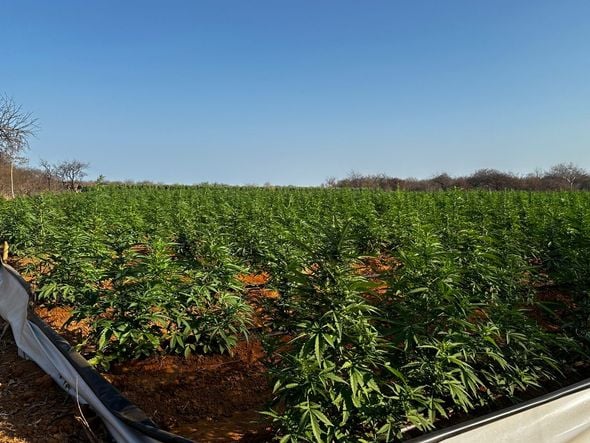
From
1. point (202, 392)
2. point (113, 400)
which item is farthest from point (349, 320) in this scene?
point (202, 392)

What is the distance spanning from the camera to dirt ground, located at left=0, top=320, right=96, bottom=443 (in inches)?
120

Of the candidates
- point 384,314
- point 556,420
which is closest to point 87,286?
point 384,314

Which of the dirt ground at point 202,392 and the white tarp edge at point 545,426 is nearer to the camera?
the white tarp edge at point 545,426

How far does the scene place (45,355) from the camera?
3850mm

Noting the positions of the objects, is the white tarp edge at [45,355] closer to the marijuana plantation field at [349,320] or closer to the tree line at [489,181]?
the marijuana plantation field at [349,320]

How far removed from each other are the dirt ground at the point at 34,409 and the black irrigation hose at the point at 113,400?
274 mm

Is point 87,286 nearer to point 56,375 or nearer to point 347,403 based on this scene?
point 56,375

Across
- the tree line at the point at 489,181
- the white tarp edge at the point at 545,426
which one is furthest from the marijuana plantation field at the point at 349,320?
the tree line at the point at 489,181

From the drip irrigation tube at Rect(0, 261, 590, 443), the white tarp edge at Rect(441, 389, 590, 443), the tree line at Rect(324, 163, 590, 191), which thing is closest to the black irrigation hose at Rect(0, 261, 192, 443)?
the drip irrigation tube at Rect(0, 261, 590, 443)

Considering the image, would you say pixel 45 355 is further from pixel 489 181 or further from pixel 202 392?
pixel 489 181

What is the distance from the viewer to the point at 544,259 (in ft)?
20.7

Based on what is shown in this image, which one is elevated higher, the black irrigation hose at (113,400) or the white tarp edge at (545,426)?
the white tarp edge at (545,426)

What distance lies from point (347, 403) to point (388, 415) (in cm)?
29

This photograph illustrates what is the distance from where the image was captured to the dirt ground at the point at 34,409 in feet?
9.98
